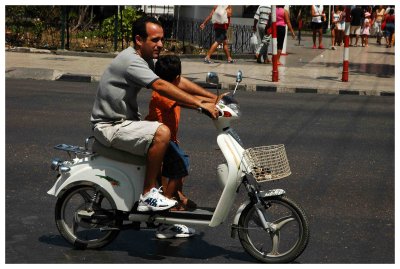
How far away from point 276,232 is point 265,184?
2657 millimetres

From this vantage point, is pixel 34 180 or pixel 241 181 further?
pixel 34 180

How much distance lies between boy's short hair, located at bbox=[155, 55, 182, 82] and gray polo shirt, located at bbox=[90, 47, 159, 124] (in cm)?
16

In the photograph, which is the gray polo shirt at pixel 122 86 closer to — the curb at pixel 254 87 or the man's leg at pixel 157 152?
the man's leg at pixel 157 152

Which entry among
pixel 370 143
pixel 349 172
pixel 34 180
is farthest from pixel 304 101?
pixel 34 180

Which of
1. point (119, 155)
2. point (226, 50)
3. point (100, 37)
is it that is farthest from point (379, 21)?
point (119, 155)

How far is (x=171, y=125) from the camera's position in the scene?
6.62 m

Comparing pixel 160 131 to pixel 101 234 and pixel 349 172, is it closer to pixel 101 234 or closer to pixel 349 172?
pixel 101 234

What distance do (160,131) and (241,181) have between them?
25.8 inches

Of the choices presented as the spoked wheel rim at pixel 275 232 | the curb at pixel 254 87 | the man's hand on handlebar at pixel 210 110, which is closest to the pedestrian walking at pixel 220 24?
the curb at pixel 254 87

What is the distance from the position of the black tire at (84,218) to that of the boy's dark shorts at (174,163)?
0.47 metres

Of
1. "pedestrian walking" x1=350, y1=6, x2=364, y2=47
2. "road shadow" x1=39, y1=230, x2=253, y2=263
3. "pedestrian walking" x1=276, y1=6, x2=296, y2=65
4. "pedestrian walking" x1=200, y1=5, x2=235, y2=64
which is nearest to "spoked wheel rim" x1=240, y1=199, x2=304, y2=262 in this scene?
"road shadow" x1=39, y1=230, x2=253, y2=263

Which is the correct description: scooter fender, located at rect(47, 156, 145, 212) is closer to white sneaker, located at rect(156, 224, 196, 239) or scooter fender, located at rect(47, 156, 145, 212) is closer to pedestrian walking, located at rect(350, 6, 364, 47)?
white sneaker, located at rect(156, 224, 196, 239)

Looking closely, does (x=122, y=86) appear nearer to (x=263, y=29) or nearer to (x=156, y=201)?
(x=156, y=201)

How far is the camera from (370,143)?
1153 cm
